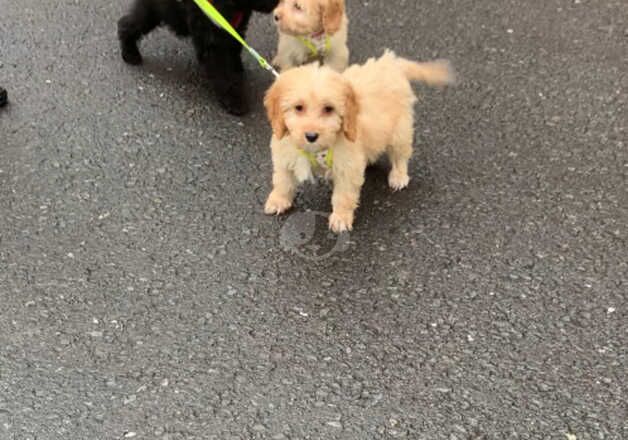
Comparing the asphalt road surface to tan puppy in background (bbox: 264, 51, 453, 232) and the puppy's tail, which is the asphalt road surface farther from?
the puppy's tail

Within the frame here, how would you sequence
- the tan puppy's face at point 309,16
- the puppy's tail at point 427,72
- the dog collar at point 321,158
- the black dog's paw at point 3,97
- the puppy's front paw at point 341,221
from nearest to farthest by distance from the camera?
the dog collar at point 321,158, the puppy's front paw at point 341,221, the puppy's tail at point 427,72, the tan puppy's face at point 309,16, the black dog's paw at point 3,97

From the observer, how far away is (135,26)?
4.38 metres

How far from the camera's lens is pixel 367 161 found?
338 centimetres

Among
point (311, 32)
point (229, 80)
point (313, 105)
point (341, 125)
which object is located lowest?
point (229, 80)

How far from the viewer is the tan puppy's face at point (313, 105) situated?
280 cm

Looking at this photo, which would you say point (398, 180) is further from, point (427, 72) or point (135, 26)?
point (135, 26)

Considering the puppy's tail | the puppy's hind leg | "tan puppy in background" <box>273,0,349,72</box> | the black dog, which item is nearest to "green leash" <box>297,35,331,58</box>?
"tan puppy in background" <box>273,0,349,72</box>

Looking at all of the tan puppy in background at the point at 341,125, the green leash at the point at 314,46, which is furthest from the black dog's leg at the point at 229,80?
the tan puppy in background at the point at 341,125

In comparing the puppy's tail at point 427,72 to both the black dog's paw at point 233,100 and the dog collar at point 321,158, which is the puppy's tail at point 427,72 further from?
the black dog's paw at point 233,100

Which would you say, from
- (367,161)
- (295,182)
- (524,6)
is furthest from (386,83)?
(524,6)

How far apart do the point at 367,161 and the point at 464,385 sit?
3.88 ft

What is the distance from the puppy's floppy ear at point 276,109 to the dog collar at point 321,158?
0.12 metres

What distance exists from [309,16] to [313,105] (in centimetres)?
116

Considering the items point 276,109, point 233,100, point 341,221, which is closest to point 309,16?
point 233,100
